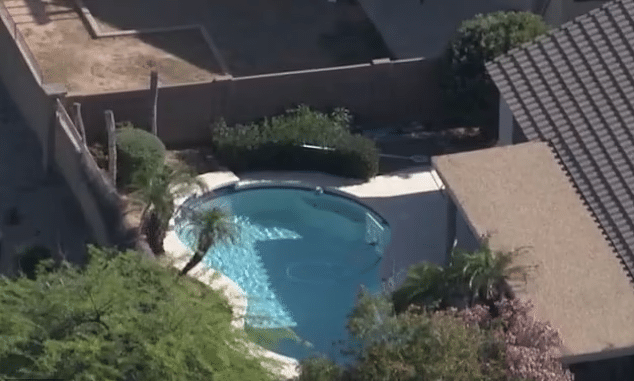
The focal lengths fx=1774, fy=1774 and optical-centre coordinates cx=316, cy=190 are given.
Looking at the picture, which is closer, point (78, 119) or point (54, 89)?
point (78, 119)

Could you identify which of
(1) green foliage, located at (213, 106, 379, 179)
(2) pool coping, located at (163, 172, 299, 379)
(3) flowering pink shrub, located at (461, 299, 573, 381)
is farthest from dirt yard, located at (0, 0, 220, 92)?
(3) flowering pink shrub, located at (461, 299, 573, 381)

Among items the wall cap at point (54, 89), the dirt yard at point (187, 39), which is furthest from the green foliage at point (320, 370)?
the dirt yard at point (187, 39)

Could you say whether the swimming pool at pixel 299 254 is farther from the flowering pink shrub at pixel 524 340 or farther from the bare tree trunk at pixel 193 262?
the flowering pink shrub at pixel 524 340

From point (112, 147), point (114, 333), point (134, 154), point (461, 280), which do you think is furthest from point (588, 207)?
point (114, 333)

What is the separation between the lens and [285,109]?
3619cm

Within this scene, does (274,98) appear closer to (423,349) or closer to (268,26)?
(268,26)

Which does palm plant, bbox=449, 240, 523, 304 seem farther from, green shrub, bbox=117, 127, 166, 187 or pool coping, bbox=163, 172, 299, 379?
green shrub, bbox=117, 127, 166, 187

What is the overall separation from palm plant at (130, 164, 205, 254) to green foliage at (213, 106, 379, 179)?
224cm

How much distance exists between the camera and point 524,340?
2638 centimetres

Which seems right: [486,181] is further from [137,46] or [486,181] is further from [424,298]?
[137,46]

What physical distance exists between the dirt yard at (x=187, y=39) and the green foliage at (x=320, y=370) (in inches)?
464

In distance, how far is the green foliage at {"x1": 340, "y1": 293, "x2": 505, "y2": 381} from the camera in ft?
83.0

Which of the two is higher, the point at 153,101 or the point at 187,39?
the point at 187,39

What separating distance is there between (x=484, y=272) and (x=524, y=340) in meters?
1.83
